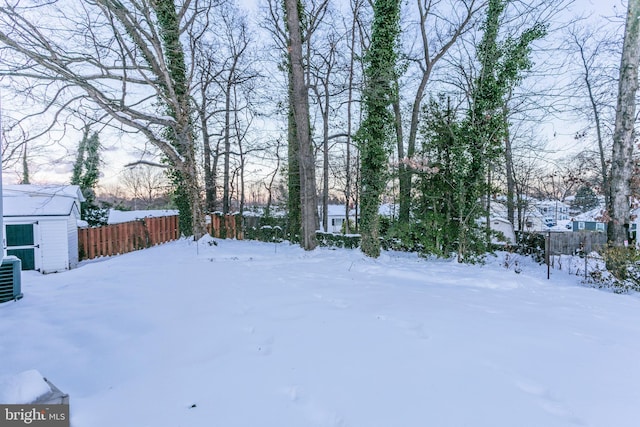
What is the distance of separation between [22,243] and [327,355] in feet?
38.2

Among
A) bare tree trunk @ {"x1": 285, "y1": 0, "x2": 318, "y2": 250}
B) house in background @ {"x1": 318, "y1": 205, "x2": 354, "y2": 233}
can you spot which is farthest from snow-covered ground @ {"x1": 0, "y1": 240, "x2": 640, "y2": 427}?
house in background @ {"x1": 318, "y1": 205, "x2": 354, "y2": 233}

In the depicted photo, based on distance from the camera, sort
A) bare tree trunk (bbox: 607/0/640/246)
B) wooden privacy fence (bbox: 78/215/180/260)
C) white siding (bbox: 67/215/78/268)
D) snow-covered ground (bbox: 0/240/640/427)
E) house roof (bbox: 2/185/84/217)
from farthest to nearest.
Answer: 1. wooden privacy fence (bbox: 78/215/180/260)
2. white siding (bbox: 67/215/78/268)
3. house roof (bbox: 2/185/84/217)
4. bare tree trunk (bbox: 607/0/640/246)
5. snow-covered ground (bbox: 0/240/640/427)

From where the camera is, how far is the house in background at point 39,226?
9250 mm

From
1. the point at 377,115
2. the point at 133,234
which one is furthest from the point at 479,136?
the point at 133,234

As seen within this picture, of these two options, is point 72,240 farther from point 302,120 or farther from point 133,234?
point 302,120

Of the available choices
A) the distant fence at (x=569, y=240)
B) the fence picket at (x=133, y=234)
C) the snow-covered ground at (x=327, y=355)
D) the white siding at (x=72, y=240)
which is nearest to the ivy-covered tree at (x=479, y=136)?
the snow-covered ground at (x=327, y=355)

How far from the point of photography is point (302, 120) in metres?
8.48

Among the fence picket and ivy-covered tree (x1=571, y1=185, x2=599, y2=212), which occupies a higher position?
ivy-covered tree (x1=571, y1=185, x2=599, y2=212)

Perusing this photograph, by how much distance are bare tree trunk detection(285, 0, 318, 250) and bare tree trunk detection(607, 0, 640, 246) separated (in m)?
7.20

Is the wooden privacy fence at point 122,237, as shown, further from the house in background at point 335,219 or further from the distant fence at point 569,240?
the house in background at point 335,219

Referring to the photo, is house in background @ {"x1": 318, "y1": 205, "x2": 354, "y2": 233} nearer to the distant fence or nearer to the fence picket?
the fence picket

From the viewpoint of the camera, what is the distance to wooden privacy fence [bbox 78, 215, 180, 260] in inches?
447

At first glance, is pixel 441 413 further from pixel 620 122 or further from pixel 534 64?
pixel 534 64

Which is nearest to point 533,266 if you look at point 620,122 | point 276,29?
point 620,122
